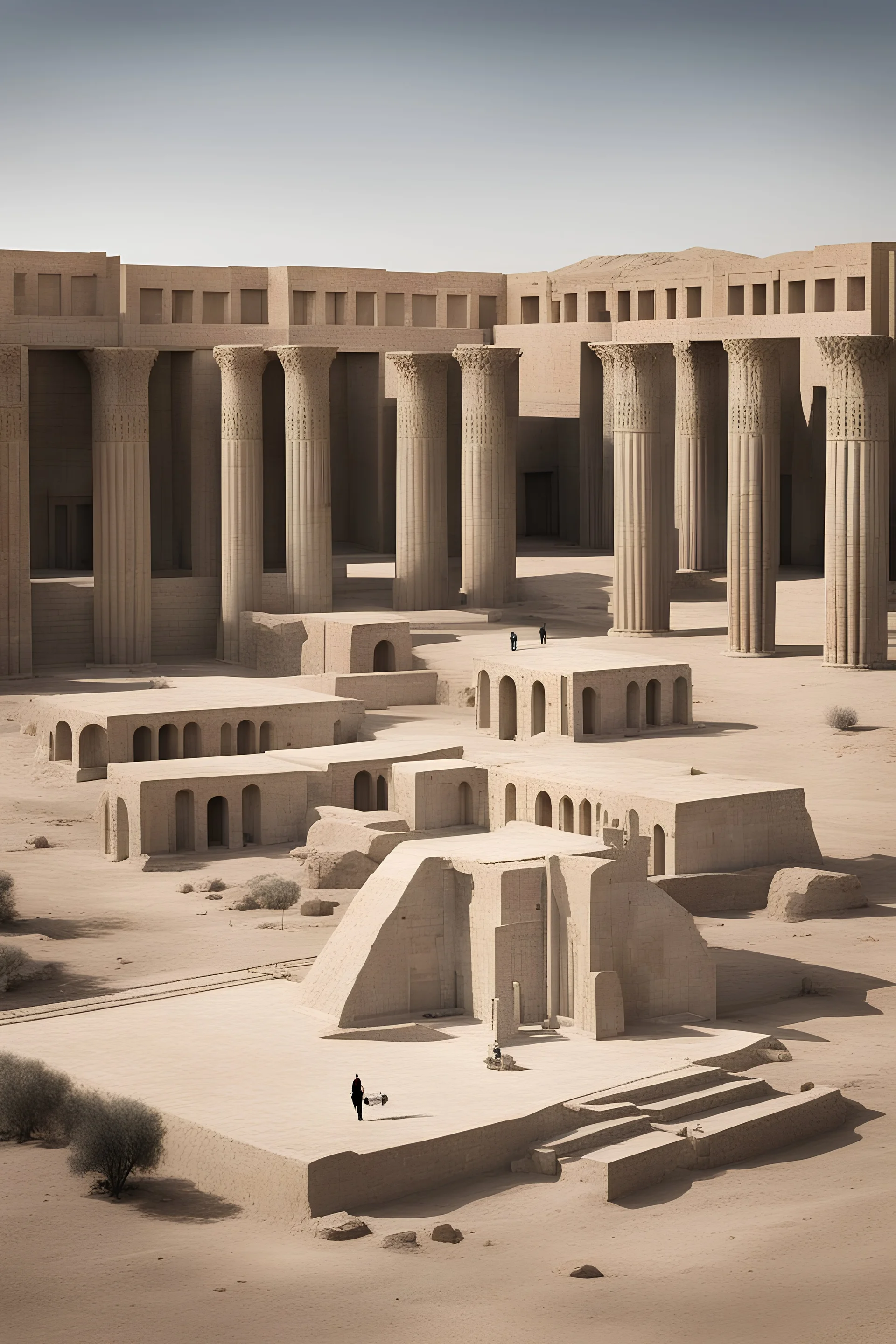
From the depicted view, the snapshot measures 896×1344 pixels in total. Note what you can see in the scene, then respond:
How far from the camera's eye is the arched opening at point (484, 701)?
4331 cm

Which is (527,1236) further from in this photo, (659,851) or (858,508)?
(858,508)

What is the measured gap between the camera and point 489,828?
1373 inches

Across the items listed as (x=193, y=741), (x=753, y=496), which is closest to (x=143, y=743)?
(x=193, y=741)

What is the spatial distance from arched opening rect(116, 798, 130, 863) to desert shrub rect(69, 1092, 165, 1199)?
47.4 ft

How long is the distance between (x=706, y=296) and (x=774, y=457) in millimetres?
11002

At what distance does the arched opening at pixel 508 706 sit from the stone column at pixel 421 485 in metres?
12.8

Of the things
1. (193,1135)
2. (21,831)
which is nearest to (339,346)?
(21,831)

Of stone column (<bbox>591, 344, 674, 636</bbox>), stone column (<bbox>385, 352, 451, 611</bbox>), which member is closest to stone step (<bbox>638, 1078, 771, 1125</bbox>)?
stone column (<bbox>591, 344, 674, 636</bbox>)

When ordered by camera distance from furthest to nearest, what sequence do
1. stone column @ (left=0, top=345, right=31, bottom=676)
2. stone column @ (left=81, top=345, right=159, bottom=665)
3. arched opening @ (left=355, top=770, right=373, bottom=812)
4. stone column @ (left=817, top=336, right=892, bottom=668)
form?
stone column @ (left=81, top=345, right=159, bottom=665), stone column @ (left=0, top=345, right=31, bottom=676), stone column @ (left=817, top=336, right=892, bottom=668), arched opening @ (left=355, top=770, right=373, bottom=812)

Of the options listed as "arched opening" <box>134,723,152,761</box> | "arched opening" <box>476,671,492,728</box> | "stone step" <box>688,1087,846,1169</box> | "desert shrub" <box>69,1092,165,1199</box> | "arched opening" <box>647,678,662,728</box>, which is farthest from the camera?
"arched opening" <box>476,671,492,728</box>

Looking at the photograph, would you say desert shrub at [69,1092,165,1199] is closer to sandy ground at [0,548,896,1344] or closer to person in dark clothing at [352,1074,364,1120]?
sandy ground at [0,548,896,1344]

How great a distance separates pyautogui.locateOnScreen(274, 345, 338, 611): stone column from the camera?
54.5 meters

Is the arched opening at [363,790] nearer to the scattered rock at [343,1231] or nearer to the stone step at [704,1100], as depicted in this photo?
the stone step at [704,1100]

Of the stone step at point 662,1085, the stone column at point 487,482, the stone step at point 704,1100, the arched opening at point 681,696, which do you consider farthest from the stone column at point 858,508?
the stone step at point 704,1100
